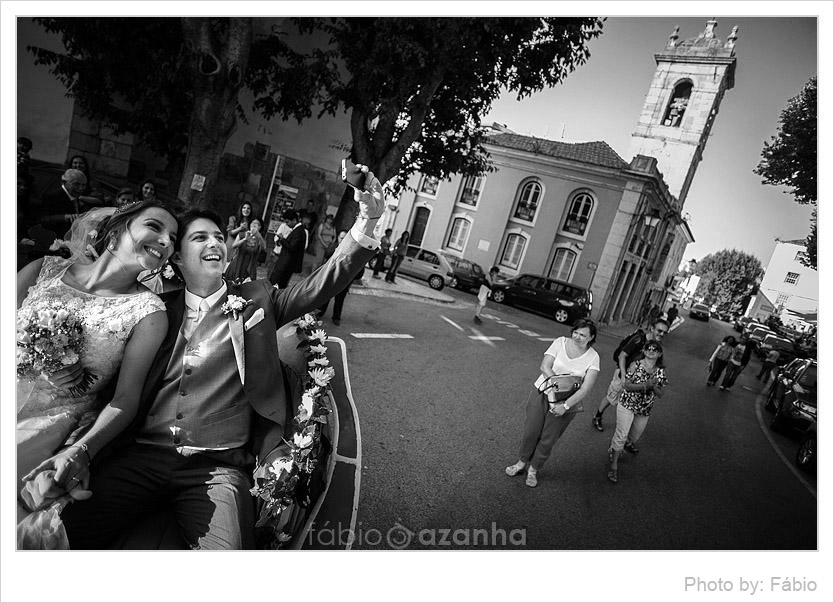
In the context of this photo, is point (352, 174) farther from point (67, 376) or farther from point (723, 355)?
point (723, 355)

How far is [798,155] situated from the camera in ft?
9.16

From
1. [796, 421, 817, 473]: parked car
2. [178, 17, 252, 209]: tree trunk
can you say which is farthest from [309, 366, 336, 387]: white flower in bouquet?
[796, 421, 817, 473]: parked car

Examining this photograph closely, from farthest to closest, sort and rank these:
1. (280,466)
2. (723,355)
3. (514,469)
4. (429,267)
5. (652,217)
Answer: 1. (652,217)
2. (429,267)
3. (723,355)
4. (514,469)
5. (280,466)

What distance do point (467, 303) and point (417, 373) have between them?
794 cm

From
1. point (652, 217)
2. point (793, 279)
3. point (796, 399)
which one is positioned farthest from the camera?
point (652, 217)

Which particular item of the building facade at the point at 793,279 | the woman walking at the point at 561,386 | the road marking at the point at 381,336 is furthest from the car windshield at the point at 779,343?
the road marking at the point at 381,336

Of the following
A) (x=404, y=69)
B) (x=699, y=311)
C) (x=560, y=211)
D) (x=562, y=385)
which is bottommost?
(x=562, y=385)

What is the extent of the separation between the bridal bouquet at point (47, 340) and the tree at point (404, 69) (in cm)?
474

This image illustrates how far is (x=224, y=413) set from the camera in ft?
5.34

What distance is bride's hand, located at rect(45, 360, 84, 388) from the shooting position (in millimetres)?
1505

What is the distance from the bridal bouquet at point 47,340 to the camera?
57.2 inches

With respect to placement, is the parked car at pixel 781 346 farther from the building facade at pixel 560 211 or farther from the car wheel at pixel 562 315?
the building facade at pixel 560 211

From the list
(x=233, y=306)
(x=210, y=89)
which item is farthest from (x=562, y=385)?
(x=210, y=89)

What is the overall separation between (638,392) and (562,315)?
11192 millimetres
